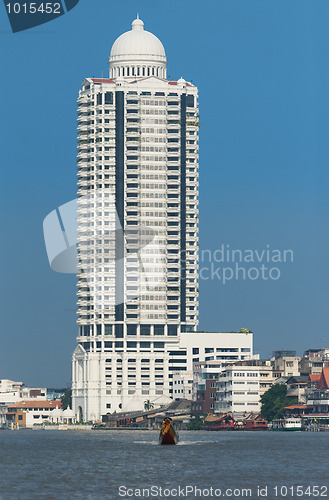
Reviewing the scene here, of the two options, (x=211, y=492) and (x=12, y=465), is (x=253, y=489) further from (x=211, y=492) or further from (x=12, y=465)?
(x=12, y=465)

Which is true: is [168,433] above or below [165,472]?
above

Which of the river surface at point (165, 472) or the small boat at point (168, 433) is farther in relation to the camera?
the small boat at point (168, 433)

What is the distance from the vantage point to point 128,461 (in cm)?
12838

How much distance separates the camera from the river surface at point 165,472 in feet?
310

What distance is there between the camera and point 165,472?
112 m

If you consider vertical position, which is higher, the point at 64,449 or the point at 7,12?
the point at 7,12

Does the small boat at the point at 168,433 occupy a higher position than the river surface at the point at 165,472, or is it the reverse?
the small boat at the point at 168,433

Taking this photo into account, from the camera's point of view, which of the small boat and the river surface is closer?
the river surface

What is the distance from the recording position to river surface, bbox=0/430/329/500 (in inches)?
3718

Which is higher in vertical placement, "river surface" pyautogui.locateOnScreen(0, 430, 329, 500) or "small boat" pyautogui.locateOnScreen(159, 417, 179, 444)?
"small boat" pyautogui.locateOnScreen(159, 417, 179, 444)

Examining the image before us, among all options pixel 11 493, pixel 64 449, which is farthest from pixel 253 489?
pixel 64 449

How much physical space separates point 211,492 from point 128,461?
3487 cm

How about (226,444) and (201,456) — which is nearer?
(201,456)

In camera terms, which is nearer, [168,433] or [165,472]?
[165,472]
